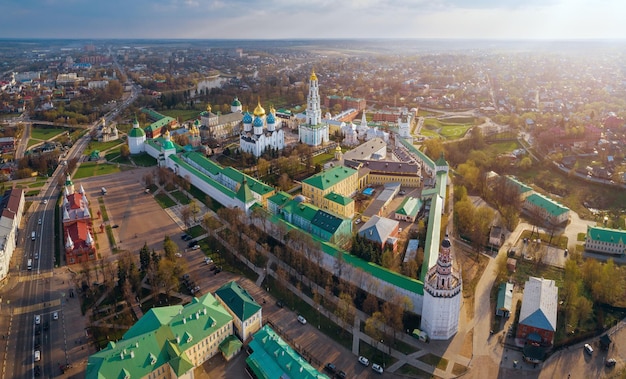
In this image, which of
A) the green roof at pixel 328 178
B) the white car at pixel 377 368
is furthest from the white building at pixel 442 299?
the green roof at pixel 328 178

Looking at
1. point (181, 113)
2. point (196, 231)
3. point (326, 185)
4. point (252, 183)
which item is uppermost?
point (181, 113)

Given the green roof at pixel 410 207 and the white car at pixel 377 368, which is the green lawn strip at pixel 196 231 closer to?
the green roof at pixel 410 207

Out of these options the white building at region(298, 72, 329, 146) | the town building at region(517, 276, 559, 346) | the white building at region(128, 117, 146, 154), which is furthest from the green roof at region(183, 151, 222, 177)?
the town building at region(517, 276, 559, 346)

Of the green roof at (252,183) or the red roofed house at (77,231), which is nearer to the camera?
the red roofed house at (77,231)

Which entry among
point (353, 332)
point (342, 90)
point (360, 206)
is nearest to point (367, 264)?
point (353, 332)

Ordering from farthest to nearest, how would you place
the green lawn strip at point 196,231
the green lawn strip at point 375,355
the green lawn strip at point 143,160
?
the green lawn strip at point 143,160
the green lawn strip at point 196,231
the green lawn strip at point 375,355

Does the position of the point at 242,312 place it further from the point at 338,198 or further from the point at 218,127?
the point at 218,127

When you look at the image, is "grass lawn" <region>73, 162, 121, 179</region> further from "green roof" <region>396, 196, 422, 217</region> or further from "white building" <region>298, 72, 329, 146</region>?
"green roof" <region>396, 196, 422, 217</region>

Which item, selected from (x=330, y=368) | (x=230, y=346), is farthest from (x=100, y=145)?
(x=330, y=368)
